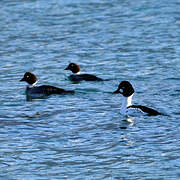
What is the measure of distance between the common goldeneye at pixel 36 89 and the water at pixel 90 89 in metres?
0.26

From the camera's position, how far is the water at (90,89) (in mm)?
13562

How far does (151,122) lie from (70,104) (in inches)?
133

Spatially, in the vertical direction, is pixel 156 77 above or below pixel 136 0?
below

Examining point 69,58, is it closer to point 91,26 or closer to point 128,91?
point 91,26

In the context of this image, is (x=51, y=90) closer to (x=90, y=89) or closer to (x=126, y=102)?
(x=90, y=89)

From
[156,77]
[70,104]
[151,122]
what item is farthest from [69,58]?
[151,122]

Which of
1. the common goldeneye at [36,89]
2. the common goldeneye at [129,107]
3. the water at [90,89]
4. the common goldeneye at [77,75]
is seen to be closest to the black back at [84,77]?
the common goldeneye at [77,75]

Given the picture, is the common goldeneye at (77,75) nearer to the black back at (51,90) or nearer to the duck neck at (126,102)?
the black back at (51,90)

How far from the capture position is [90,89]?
21750mm

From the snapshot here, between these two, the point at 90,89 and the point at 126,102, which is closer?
the point at 126,102

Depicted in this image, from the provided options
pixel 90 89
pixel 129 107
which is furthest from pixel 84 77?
pixel 129 107

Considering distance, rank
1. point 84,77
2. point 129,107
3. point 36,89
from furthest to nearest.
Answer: point 84,77
point 36,89
point 129,107

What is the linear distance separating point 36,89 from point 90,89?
1831 millimetres

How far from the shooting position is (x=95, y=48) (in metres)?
28.0
